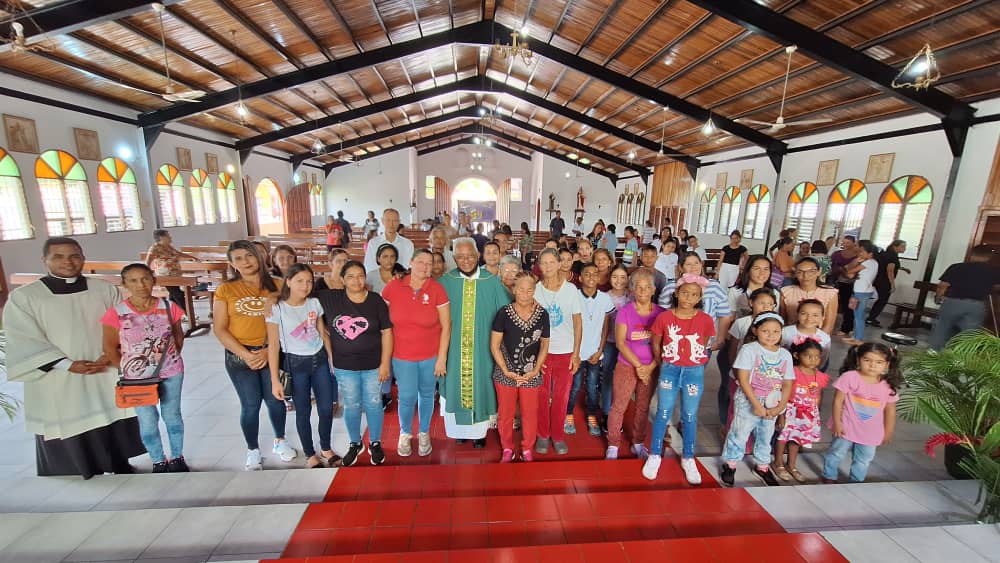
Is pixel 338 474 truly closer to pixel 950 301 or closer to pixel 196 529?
pixel 196 529

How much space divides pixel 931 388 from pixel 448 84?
11136 mm

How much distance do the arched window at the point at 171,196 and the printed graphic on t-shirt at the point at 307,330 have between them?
9.04 m

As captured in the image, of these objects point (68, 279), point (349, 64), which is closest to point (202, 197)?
point (349, 64)

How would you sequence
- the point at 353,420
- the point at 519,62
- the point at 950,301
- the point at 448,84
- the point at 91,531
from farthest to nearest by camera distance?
1. the point at 448,84
2. the point at 519,62
3. the point at 950,301
4. the point at 353,420
5. the point at 91,531

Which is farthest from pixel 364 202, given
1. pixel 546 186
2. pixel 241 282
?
pixel 241 282

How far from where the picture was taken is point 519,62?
381 inches

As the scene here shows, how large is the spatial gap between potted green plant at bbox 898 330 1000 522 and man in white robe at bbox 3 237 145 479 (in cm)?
449

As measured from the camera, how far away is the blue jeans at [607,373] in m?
3.03

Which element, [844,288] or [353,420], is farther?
[844,288]

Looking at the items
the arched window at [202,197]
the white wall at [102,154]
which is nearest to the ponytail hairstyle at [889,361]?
the white wall at [102,154]

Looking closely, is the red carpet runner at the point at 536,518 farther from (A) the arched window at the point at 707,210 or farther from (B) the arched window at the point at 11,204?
(A) the arched window at the point at 707,210

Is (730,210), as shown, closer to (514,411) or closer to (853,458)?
(853,458)

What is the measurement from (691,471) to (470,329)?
5.22 ft

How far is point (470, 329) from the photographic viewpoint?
8.25ft
